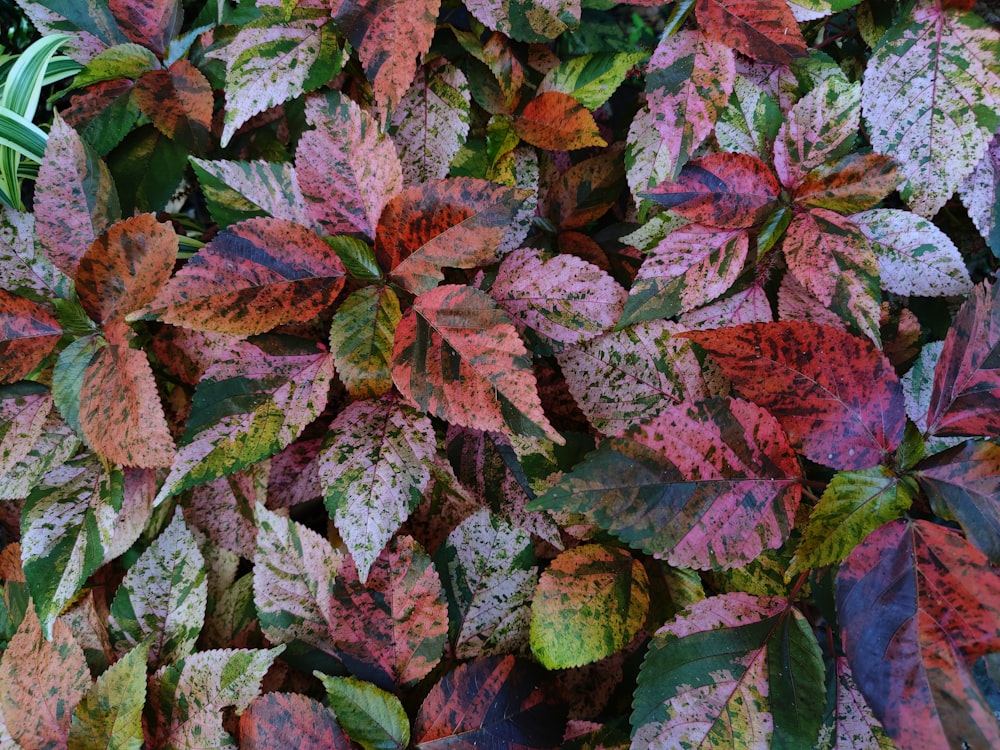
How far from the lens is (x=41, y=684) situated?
2.48 feet

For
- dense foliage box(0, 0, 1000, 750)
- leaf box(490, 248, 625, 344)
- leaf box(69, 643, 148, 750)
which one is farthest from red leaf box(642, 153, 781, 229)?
leaf box(69, 643, 148, 750)

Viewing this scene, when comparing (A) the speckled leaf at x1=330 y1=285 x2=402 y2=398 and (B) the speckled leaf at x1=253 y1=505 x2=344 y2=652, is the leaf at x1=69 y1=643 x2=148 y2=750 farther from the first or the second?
(A) the speckled leaf at x1=330 y1=285 x2=402 y2=398

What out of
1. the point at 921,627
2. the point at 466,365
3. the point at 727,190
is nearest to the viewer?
the point at 921,627

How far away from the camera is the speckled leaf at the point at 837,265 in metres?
0.69

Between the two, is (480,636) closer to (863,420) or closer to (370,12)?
(863,420)

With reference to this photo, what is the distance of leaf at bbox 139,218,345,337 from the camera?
2.11ft

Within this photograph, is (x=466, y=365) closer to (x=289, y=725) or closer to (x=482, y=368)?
(x=482, y=368)

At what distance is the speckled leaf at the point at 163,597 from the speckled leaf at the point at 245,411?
5.7 inches

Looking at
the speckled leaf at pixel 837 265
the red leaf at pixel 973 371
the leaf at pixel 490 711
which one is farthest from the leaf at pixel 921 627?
the leaf at pixel 490 711

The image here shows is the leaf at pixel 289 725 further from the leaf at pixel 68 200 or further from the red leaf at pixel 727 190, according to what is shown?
the red leaf at pixel 727 190

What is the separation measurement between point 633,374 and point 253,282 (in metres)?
0.41

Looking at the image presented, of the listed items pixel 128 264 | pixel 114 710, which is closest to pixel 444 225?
pixel 128 264

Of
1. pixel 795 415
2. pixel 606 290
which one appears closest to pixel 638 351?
pixel 606 290

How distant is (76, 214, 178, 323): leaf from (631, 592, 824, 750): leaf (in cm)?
65
